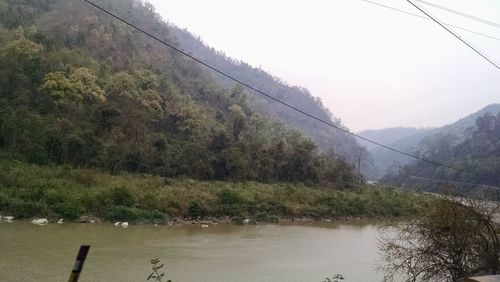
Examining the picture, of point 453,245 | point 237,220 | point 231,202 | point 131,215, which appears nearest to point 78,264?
point 453,245

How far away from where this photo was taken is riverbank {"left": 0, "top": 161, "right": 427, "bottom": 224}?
17.1 meters

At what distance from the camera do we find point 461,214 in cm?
721

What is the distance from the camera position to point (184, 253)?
1266cm

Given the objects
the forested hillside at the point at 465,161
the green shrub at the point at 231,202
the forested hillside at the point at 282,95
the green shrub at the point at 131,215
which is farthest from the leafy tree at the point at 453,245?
the forested hillside at the point at 282,95

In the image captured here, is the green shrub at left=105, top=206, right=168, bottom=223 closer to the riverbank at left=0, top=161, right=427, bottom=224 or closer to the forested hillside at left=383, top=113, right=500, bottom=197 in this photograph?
the riverbank at left=0, top=161, right=427, bottom=224

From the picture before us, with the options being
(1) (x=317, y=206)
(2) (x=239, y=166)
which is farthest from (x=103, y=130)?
(1) (x=317, y=206)

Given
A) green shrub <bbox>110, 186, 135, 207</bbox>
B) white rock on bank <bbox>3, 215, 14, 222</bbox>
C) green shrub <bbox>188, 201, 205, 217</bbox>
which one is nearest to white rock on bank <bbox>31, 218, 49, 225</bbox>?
white rock on bank <bbox>3, 215, 14, 222</bbox>

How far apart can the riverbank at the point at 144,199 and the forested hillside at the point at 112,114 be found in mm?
2251

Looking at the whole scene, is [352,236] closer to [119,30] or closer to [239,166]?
[239,166]

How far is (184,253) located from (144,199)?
7.52m

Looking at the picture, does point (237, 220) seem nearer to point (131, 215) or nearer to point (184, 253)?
point (131, 215)

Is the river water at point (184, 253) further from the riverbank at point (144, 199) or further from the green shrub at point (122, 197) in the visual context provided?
the green shrub at point (122, 197)

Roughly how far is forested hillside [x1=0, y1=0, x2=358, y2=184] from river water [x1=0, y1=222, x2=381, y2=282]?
8388mm

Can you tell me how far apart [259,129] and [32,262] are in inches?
1279
